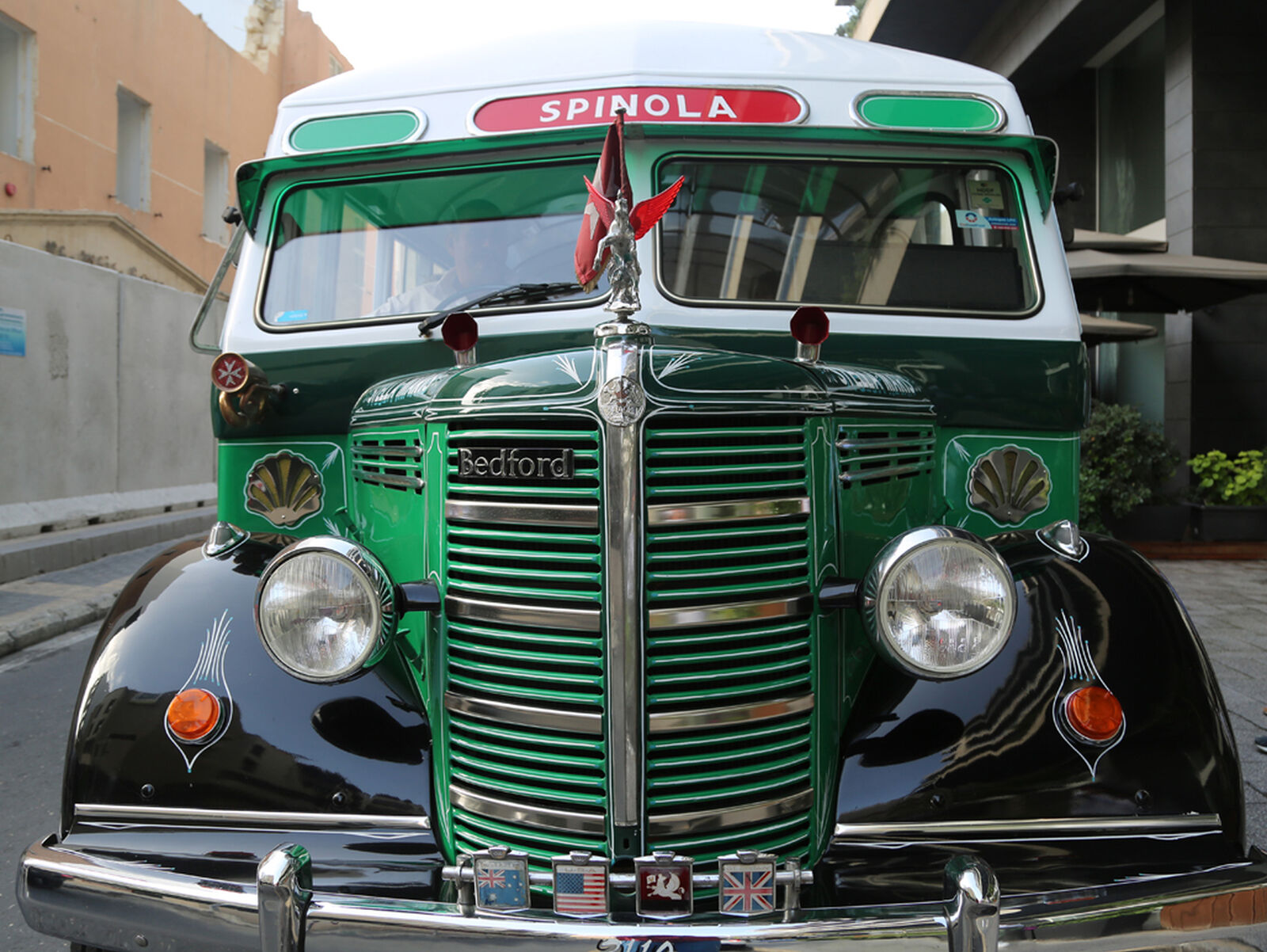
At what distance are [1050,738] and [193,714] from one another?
70.3 inches

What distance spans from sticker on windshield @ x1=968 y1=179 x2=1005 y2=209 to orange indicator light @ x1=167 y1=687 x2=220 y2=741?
8.36ft

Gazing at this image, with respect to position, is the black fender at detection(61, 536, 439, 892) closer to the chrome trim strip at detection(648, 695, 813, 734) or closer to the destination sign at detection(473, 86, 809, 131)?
the chrome trim strip at detection(648, 695, 813, 734)

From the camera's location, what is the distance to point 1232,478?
911 cm

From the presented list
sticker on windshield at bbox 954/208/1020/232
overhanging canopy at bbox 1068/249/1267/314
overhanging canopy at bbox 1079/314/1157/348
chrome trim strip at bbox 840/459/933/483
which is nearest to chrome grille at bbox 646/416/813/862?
chrome trim strip at bbox 840/459/933/483

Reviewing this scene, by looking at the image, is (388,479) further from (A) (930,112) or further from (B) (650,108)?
(A) (930,112)

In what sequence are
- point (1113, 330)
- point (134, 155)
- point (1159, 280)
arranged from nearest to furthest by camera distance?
point (1159, 280)
point (1113, 330)
point (134, 155)

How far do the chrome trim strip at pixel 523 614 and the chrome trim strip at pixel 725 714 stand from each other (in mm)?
222

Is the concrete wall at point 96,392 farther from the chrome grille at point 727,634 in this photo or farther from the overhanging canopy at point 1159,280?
the overhanging canopy at point 1159,280

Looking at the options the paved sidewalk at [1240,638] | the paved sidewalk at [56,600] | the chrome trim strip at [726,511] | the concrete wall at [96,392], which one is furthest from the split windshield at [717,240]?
the concrete wall at [96,392]

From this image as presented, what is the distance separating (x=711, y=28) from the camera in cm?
336

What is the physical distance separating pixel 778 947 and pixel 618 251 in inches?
50.9

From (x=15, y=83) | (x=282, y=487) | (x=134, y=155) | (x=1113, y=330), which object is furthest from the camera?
(x=134, y=155)

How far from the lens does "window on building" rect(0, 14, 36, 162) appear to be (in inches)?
519

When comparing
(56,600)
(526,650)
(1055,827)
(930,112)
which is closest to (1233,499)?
(930,112)
